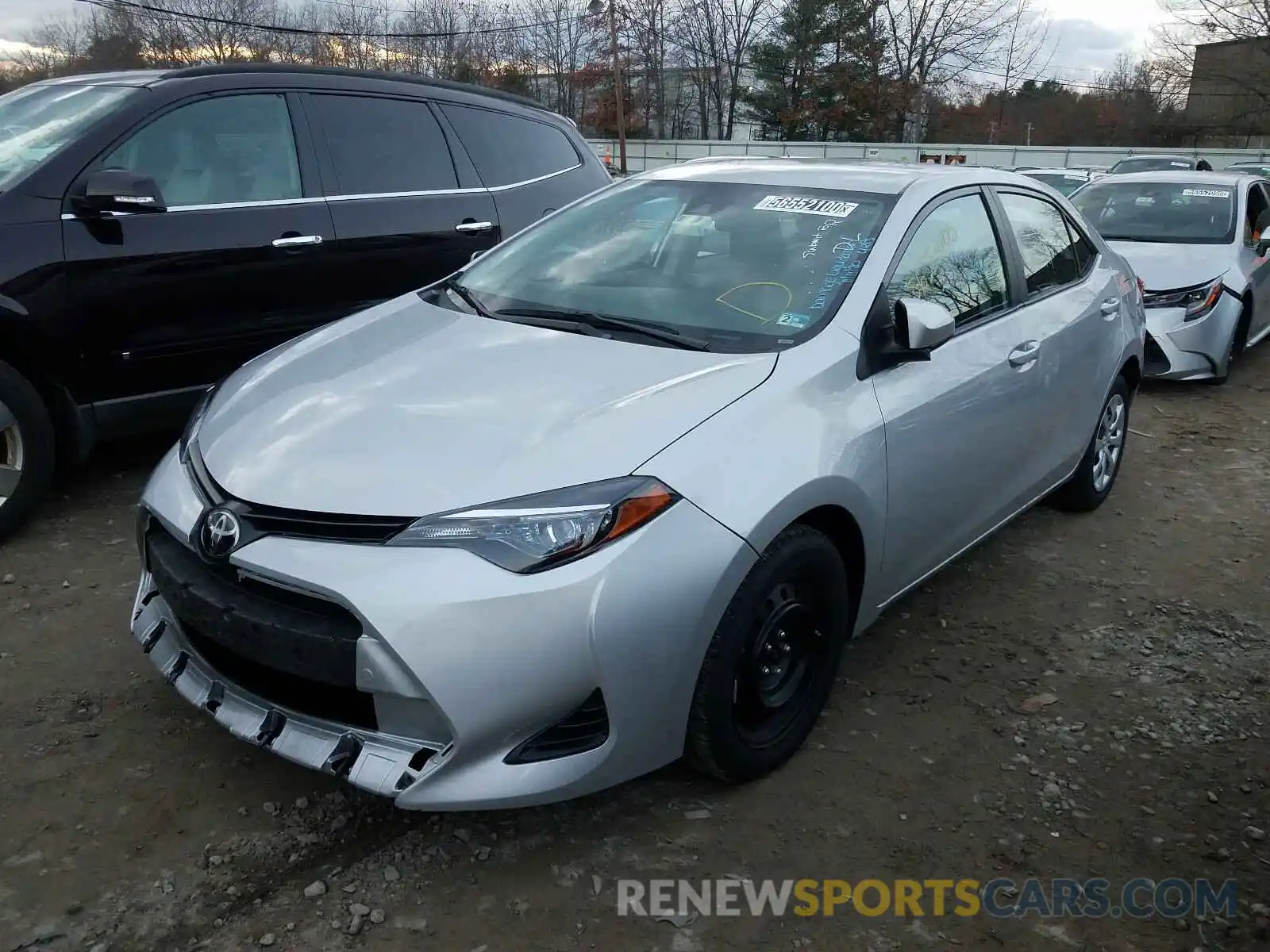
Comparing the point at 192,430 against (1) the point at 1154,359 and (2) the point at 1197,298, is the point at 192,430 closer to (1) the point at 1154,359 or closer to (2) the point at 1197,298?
(1) the point at 1154,359

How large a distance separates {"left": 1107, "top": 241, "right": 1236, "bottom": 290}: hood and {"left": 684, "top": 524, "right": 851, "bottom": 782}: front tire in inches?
235

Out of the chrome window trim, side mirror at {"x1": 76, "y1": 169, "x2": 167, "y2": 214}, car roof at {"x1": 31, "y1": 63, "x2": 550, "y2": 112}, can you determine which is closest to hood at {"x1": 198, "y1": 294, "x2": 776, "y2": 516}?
side mirror at {"x1": 76, "y1": 169, "x2": 167, "y2": 214}

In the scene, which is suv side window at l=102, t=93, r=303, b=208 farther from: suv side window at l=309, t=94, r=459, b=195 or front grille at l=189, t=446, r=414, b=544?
front grille at l=189, t=446, r=414, b=544

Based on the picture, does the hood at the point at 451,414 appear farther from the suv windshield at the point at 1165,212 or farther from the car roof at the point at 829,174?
the suv windshield at the point at 1165,212

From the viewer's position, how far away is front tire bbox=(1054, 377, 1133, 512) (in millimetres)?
4828

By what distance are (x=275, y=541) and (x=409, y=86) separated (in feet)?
12.8

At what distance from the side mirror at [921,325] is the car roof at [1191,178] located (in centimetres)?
715

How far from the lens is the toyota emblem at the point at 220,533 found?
7.76 feet

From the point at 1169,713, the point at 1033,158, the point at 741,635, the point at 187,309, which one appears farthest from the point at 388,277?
the point at 1033,158

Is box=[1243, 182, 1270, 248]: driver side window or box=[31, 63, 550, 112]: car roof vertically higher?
box=[31, 63, 550, 112]: car roof

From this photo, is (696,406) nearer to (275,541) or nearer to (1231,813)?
(275,541)

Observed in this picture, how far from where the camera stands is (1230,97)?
50.2m

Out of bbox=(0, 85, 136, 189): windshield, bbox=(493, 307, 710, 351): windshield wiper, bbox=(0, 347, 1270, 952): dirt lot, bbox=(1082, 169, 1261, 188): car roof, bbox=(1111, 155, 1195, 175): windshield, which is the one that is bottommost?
bbox=(0, 347, 1270, 952): dirt lot

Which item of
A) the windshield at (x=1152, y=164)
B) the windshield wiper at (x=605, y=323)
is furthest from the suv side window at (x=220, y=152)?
the windshield at (x=1152, y=164)
